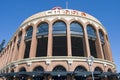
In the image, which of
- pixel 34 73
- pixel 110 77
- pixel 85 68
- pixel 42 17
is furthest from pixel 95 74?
pixel 42 17

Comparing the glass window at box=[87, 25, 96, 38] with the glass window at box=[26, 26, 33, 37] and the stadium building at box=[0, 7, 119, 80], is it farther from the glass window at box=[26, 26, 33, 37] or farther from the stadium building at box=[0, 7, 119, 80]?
the glass window at box=[26, 26, 33, 37]

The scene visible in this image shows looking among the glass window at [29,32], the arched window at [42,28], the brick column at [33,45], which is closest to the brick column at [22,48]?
the glass window at [29,32]

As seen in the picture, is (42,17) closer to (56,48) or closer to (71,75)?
(56,48)

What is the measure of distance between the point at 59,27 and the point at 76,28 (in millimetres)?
4607

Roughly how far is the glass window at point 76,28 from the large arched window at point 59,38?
214 centimetres

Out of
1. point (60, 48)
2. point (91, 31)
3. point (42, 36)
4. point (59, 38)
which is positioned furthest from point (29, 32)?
A: point (91, 31)

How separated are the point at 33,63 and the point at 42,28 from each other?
10.4m

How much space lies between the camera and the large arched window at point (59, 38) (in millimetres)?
46906

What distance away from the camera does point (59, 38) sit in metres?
50.5

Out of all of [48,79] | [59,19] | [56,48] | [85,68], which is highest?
[59,19]

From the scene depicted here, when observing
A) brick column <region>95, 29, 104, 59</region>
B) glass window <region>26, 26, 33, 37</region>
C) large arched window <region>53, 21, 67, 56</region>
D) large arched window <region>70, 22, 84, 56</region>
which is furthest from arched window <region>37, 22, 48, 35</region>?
brick column <region>95, 29, 104, 59</region>

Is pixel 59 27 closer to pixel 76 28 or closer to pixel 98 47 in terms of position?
pixel 76 28

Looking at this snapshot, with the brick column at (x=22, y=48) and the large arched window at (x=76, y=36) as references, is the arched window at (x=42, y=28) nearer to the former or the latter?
the brick column at (x=22, y=48)

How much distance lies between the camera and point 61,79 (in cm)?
4259
